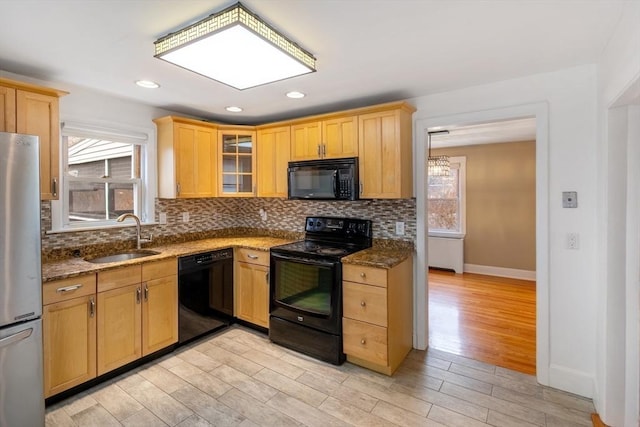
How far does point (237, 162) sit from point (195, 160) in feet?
1.54

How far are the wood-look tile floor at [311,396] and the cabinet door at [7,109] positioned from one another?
1856 mm

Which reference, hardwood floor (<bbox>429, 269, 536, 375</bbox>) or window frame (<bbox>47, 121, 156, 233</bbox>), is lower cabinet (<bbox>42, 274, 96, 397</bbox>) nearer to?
window frame (<bbox>47, 121, 156, 233</bbox>)

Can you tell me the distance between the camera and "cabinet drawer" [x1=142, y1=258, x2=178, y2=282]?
103 inches

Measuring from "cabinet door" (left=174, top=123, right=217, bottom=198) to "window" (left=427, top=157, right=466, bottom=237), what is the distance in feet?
13.9

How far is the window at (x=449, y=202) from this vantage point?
229 inches

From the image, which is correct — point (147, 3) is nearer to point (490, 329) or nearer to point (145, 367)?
point (145, 367)

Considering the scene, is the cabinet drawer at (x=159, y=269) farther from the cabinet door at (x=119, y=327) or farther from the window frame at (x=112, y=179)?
the window frame at (x=112, y=179)

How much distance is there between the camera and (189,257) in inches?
116

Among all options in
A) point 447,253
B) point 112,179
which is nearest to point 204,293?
point 112,179

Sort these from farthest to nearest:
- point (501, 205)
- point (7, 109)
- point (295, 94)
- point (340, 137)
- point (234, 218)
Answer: point (501, 205)
point (234, 218)
point (340, 137)
point (295, 94)
point (7, 109)

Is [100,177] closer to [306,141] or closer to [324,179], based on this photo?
[306,141]

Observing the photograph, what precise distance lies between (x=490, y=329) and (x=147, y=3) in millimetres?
3868

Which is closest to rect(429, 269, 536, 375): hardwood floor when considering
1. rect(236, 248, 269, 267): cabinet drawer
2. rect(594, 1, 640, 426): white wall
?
rect(594, 1, 640, 426): white wall

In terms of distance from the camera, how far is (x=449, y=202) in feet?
19.7
